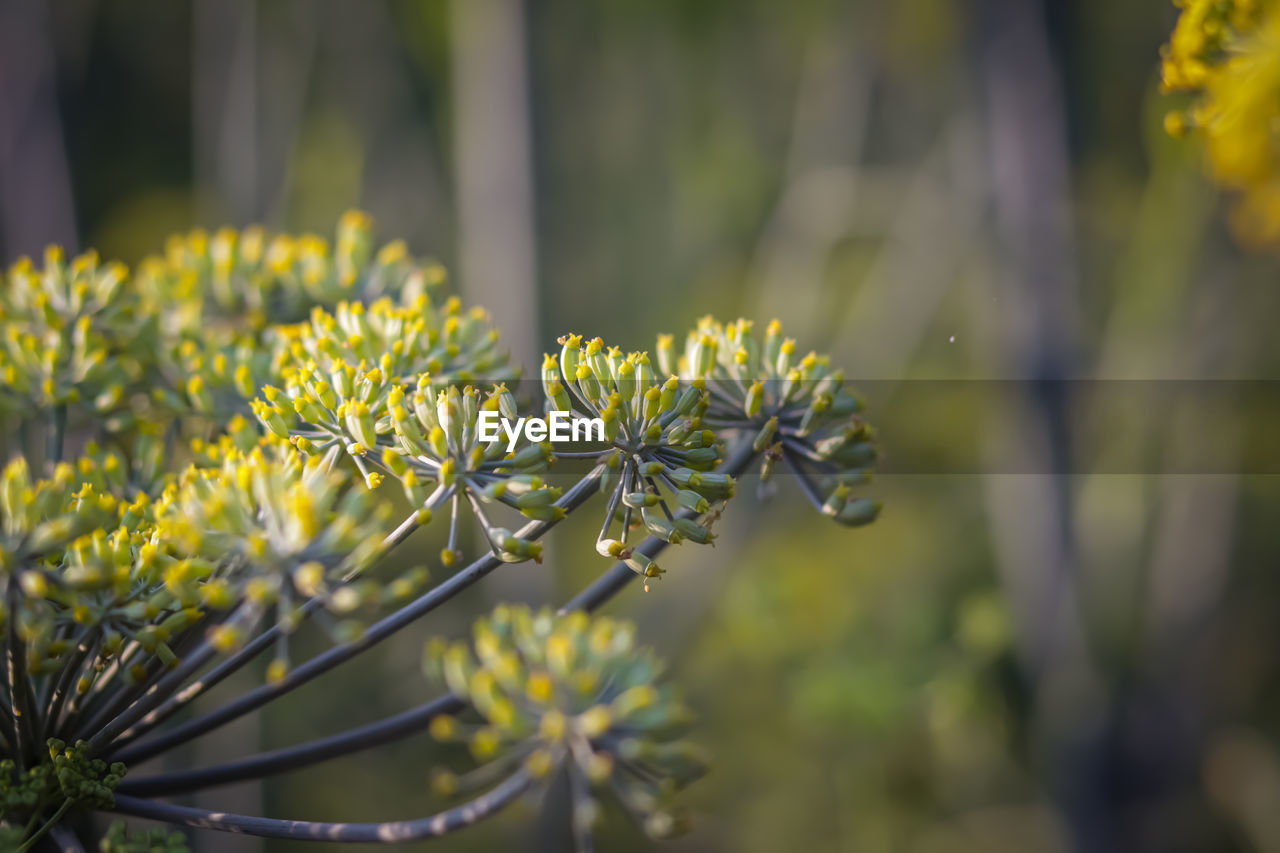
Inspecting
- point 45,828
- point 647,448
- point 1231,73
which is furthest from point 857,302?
point 45,828

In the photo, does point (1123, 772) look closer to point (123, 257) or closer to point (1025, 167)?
point (1025, 167)

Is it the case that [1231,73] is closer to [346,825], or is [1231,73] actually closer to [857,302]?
[346,825]

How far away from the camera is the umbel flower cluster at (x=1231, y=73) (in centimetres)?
95

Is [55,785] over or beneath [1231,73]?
beneath

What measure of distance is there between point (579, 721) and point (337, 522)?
0.86ft

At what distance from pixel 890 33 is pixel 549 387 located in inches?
145

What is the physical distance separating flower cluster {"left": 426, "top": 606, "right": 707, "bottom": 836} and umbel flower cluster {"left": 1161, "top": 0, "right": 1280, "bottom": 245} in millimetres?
988

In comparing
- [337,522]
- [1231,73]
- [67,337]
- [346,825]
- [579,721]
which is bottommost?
[346,825]

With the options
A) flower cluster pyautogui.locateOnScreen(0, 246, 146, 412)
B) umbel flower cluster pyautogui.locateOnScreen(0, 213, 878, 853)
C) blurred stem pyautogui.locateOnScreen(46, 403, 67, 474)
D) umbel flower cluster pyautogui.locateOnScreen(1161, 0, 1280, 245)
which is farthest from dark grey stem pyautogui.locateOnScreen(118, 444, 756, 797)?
umbel flower cluster pyautogui.locateOnScreen(1161, 0, 1280, 245)

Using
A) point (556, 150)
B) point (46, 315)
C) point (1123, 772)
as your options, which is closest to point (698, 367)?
point (46, 315)

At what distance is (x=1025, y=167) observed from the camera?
2.39 meters

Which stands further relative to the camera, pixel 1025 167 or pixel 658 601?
pixel 658 601

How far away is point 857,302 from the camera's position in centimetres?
422

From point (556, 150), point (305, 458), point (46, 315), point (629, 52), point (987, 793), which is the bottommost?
point (987, 793)
